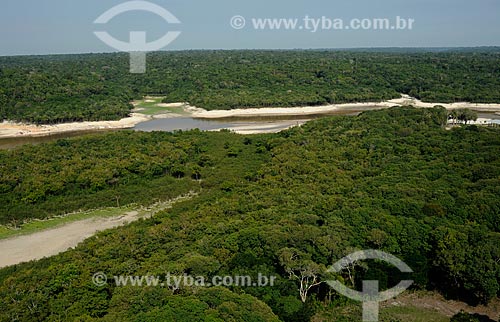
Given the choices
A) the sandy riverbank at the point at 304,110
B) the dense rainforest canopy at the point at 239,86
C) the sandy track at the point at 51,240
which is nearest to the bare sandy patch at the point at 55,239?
Result: the sandy track at the point at 51,240

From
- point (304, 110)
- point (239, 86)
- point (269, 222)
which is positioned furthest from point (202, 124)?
point (269, 222)

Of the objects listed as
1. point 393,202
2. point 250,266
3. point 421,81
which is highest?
point 421,81

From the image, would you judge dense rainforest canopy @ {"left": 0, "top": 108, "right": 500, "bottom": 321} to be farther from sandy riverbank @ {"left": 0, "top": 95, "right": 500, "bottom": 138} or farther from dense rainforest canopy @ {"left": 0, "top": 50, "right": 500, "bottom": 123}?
dense rainforest canopy @ {"left": 0, "top": 50, "right": 500, "bottom": 123}

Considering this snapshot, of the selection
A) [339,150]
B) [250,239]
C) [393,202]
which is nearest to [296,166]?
[339,150]

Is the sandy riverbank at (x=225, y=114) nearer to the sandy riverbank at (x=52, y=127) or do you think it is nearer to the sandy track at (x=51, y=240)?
the sandy riverbank at (x=52, y=127)

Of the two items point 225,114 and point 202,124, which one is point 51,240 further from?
point 225,114

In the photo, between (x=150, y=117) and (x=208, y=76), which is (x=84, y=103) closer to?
(x=150, y=117)

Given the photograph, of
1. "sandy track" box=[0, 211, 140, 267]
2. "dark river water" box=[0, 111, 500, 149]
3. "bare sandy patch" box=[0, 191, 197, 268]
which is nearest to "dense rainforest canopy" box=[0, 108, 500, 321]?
"bare sandy patch" box=[0, 191, 197, 268]
